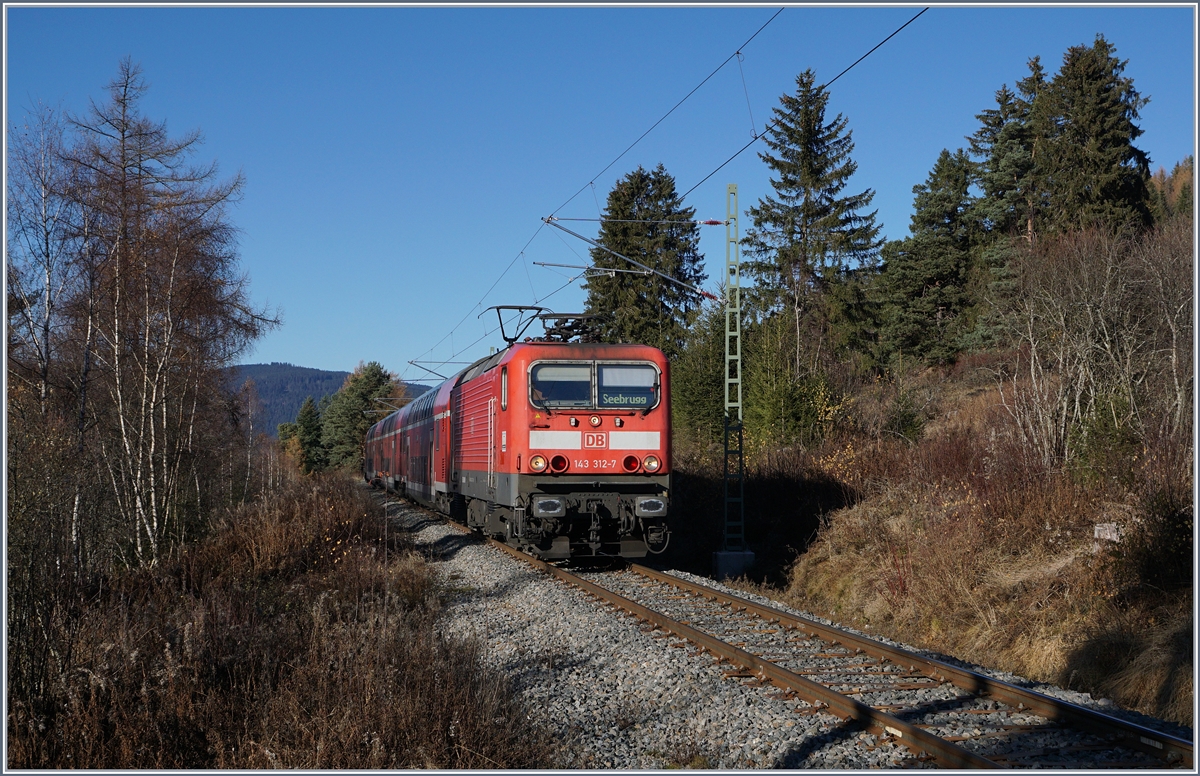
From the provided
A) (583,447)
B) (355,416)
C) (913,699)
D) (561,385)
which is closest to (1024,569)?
(913,699)

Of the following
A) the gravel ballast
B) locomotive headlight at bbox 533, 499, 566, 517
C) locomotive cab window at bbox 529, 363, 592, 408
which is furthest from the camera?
locomotive cab window at bbox 529, 363, 592, 408

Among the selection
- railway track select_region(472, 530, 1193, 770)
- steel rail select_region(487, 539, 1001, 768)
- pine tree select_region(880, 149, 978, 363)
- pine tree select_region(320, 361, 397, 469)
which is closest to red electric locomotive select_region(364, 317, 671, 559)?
steel rail select_region(487, 539, 1001, 768)

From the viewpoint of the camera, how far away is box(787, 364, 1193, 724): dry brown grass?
8055 mm

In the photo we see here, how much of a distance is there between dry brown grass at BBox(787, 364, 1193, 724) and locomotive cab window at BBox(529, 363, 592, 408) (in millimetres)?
4212

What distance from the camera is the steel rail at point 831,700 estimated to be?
5.32 m

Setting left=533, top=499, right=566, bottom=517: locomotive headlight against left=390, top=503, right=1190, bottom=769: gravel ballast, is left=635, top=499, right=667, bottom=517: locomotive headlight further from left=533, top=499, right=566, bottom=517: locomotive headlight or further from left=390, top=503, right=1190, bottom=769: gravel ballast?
left=390, top=503, right=1190, bottom=769: gravel ballast

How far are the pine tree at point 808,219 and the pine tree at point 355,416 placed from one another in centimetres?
4563

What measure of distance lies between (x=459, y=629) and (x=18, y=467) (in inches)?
176

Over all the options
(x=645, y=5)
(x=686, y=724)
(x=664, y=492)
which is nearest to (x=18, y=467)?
(x=686, y=724)

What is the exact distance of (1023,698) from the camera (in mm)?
6426

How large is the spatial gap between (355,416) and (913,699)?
7536 cm

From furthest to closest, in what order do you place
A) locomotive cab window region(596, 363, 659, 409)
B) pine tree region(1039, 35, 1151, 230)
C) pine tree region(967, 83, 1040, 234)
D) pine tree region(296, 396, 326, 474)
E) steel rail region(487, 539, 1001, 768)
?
1. pine tree region(296, 396, 326, 474)
2. pine tree region(967, 83, 1040, 234)
3. pine tree region(1039, 35, 1151, 230)
4. locomotive cab window region(596, 363, 659, 409)
5. steel rail region(487, 539, 1001, 768)

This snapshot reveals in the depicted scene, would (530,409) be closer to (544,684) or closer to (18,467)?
(544,684)

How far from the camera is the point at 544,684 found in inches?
297
